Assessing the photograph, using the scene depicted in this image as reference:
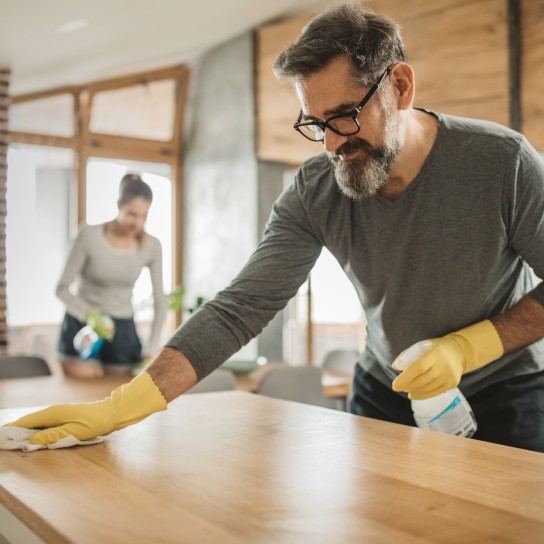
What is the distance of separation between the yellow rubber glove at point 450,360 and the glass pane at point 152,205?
429 cm

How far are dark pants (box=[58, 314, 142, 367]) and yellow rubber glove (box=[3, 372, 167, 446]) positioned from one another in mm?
2004

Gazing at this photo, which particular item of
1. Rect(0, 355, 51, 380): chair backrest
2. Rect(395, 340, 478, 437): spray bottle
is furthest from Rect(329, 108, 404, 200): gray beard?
Rect(0, 355, 51, 380): chair backrest

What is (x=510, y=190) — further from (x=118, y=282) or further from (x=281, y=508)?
(x=118, y=282)

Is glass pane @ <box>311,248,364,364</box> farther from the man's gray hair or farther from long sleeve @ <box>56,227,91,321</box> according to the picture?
the man's gray hair

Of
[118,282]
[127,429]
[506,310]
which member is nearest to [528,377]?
[506,310]

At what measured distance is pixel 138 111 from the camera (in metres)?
6.27

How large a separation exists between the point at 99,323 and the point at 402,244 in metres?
1.86

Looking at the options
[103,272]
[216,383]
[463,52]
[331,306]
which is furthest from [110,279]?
[331,306]

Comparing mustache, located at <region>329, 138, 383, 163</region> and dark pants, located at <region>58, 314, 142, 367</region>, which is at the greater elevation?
mustache, located at <region>329, 138, 383, 163</region>

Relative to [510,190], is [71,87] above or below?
above

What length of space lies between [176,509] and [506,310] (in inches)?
35.9

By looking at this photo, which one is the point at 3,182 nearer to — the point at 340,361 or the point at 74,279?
the point at 74,279

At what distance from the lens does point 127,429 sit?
4.83 ft

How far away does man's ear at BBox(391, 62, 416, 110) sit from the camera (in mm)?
1571
